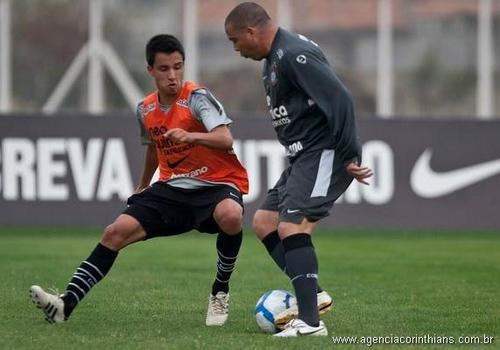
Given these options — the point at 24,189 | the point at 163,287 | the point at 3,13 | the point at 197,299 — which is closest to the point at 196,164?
the point at 197,299

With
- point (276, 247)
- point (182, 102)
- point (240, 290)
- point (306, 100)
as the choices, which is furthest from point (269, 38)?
point (240, 290)

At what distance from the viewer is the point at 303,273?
810cm

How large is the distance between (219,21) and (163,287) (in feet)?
41.7

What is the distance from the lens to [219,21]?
2339 centimetres

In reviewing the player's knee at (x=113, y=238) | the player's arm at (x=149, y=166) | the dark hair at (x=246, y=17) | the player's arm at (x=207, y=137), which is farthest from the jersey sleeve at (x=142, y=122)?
the dark hair at (x=246, y=17)

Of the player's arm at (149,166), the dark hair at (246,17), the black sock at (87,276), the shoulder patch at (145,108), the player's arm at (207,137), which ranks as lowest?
the black sock at (87,276)

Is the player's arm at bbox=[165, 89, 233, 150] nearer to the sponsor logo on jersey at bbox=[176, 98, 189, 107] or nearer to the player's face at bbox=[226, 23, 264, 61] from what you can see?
the sponsor logo on jersey at bbox=[176, 98, 189, 107]

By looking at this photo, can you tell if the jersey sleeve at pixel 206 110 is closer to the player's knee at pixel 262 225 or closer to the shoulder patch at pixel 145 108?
the shoulder patch at pixel 145 108

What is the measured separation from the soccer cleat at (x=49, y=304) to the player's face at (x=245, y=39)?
203cm

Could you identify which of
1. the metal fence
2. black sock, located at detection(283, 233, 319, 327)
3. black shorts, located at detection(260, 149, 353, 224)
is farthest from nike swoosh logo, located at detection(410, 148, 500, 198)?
black sock, located at detection(283, 233, 319, 327)

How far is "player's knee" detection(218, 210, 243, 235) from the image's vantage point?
28.1 ft

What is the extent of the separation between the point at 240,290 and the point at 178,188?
99.7 inches

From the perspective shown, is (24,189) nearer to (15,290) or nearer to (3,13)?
(3,13)

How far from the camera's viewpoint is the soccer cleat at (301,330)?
8023 millimetres
